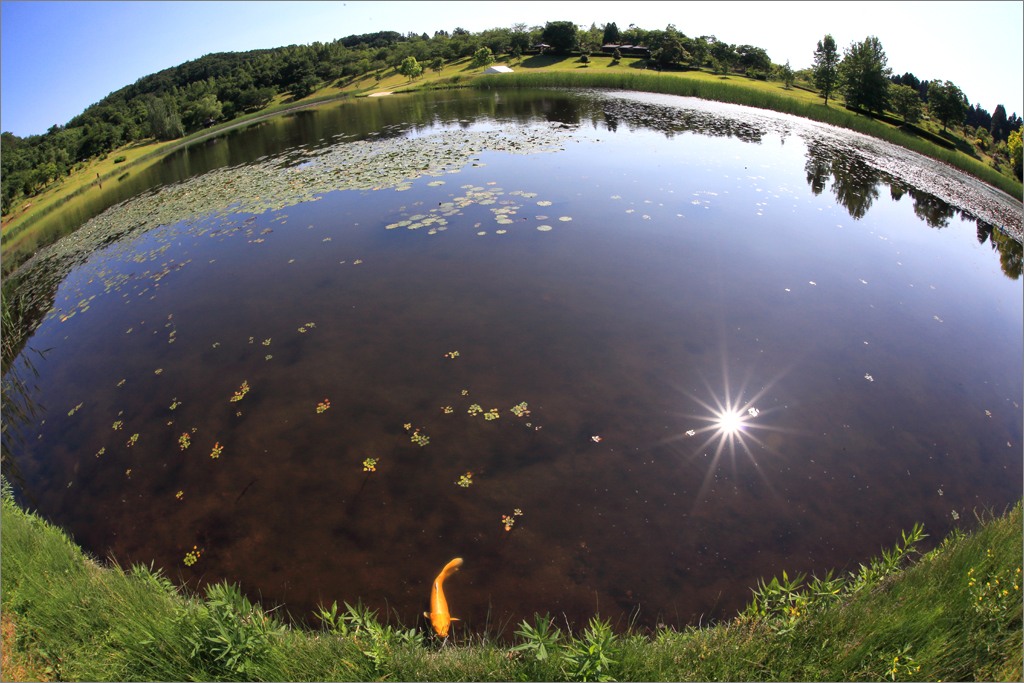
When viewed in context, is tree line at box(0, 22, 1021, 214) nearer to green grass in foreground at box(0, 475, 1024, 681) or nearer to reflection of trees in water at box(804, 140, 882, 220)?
reflection of trees in water at box(804, 140, 882, 220)

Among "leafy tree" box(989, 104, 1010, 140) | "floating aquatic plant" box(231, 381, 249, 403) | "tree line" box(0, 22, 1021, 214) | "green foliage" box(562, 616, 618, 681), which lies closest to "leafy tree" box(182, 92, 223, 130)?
"tree line" box(0, 22, 1021, 214)

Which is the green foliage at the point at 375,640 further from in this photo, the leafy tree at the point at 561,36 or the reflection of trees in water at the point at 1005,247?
the leafy tree at the point at 561,36

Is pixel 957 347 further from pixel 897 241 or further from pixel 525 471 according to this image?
pixel 525 471

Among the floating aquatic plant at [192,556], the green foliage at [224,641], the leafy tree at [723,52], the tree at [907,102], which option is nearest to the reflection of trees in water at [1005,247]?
the green foliage at [224,641]

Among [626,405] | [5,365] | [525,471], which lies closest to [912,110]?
[626,405]

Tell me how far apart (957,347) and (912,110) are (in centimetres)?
3399

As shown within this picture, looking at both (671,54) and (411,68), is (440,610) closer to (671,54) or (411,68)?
(671,54)

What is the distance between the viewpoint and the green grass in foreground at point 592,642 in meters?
3.39

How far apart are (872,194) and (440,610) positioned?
66.2 feet

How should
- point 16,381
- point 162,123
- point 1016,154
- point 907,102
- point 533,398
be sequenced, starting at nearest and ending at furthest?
point 533,398 → point 16,381 → point 1016,154 → point 907,102 → point 162,123

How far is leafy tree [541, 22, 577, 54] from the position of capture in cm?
6544

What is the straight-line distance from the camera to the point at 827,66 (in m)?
39.4

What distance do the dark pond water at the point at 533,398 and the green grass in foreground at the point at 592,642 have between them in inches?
30.8

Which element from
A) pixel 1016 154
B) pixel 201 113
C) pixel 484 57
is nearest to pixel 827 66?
pixel 1016 154
